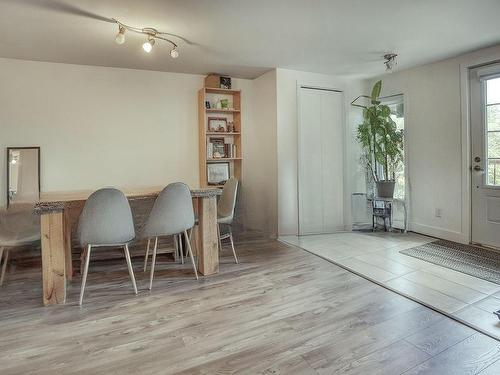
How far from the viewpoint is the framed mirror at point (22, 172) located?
363 centimetres

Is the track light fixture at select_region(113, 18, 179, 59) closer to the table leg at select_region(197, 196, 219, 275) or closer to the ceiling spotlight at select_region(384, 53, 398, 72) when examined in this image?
the table leg at select_region(197, 196, 219, 275)

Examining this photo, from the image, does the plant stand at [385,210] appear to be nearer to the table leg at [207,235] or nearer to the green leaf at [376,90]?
the green leaf at [376,90]

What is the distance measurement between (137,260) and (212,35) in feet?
8.16

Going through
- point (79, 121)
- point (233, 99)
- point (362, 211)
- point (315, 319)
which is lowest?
point (315, 319)

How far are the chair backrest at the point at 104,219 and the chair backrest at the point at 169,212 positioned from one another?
9.2 inches

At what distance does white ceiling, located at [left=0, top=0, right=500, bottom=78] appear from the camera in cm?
249

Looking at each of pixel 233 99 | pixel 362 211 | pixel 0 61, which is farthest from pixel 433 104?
pixel 0 61

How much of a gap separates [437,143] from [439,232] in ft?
3.86

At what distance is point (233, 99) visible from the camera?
470cm

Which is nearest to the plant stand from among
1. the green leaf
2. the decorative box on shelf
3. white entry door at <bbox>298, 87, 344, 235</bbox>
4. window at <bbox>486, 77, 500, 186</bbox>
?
white entry door at <bbox>298, 87, 344, 235</bbox>

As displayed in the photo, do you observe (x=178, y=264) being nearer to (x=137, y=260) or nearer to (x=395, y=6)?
(x=137, y=260)

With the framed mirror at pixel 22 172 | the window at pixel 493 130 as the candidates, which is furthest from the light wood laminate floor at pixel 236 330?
the window at pixel 493 130

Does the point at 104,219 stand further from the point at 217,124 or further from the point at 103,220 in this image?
the point at 217,124

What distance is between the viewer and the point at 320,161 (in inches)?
179
